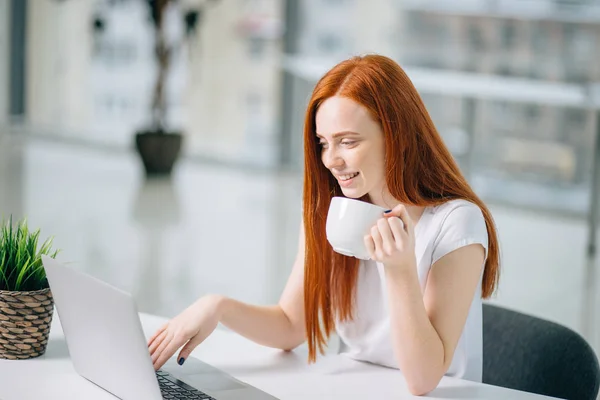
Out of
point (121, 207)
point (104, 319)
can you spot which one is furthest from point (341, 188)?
point (121, 207)

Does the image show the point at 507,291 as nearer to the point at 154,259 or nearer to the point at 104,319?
the point at 154,259

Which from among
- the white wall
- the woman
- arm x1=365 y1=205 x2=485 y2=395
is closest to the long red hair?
the woman

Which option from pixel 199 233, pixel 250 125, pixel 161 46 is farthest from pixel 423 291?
pixel 250 125

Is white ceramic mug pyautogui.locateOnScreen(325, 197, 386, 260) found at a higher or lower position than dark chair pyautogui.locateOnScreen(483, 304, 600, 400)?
higher

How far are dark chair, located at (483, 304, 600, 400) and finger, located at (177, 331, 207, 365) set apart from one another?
1.75ft

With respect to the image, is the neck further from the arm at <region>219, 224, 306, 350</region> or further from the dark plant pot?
the dark plant pot

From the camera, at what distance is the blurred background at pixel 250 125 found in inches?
179

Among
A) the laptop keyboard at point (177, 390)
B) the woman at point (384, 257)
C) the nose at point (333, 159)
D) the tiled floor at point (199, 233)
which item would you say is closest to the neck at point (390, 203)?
the woman at point (384, 257)

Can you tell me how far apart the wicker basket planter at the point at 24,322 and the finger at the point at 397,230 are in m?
0.51

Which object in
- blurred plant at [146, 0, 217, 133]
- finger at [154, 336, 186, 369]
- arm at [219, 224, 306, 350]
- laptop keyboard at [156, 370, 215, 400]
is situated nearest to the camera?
laptop keyboard at [156, 370, 215, 400]

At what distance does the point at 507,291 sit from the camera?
164 inches

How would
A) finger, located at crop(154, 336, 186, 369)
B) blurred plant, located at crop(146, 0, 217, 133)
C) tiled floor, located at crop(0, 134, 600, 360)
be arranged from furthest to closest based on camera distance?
blurred plant, located at crop(146, 0, 217, 133) → tiled floor, located at crop(0, 134, 600, 360) → finger, located at crop(154, 336, 186, 369)

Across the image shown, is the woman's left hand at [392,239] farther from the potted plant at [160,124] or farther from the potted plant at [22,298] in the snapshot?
the potted plant at [160,124]

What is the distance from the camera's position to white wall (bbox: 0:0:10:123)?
840 centimetres
